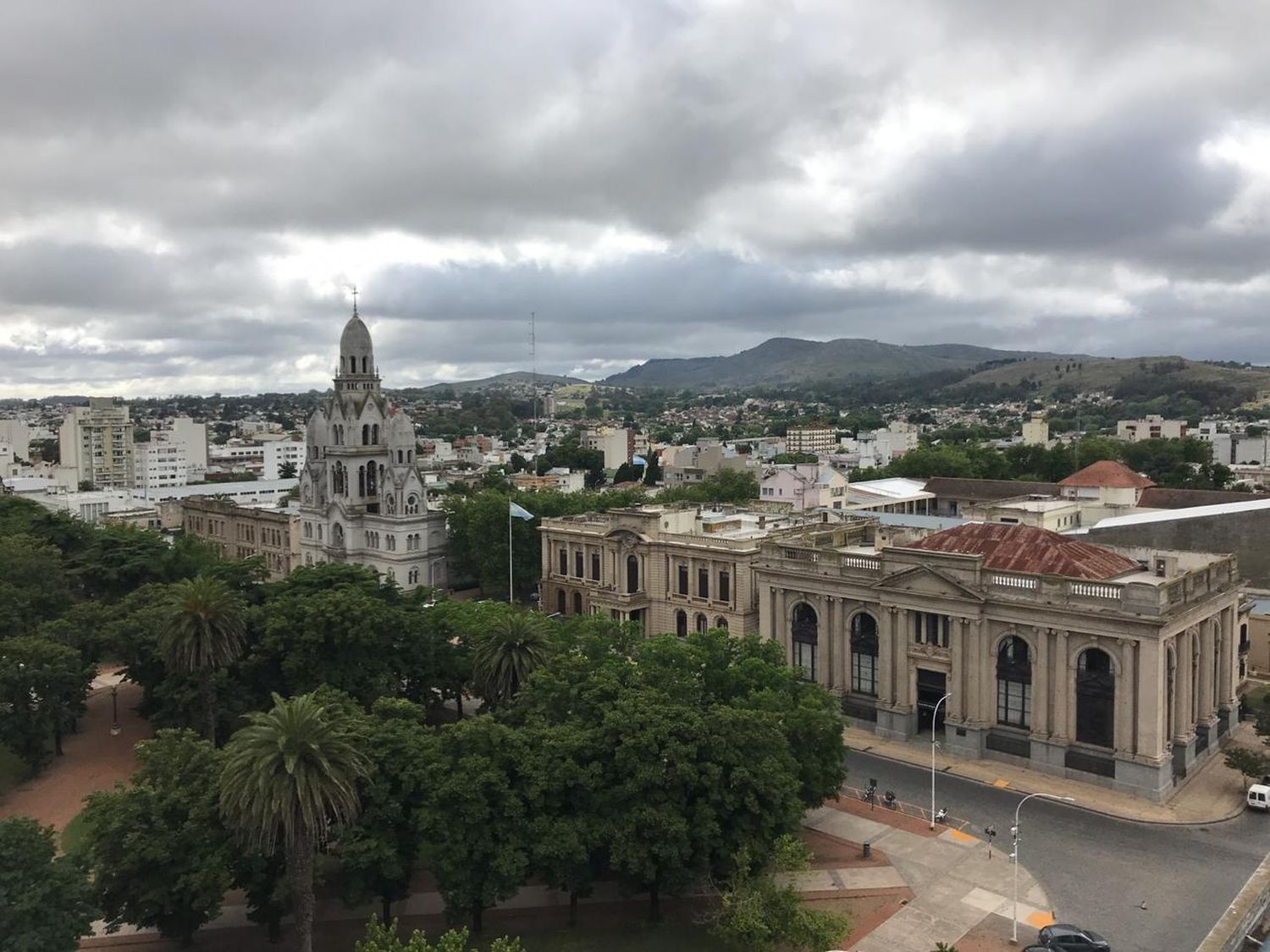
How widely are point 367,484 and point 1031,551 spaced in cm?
6468

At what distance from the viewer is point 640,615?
259 ft

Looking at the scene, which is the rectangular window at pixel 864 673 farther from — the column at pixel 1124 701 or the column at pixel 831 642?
the column at pixel 1124 701

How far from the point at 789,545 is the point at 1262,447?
170 m

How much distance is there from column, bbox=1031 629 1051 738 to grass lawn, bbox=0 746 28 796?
2118 inches

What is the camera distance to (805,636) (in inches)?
2440

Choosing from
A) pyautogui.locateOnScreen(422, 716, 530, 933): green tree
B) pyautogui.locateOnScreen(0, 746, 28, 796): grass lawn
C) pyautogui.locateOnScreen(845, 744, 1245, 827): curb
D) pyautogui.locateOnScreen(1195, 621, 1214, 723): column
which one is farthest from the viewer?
pyautogui.locateOnScreen(1195, 621, 1214, 723): column

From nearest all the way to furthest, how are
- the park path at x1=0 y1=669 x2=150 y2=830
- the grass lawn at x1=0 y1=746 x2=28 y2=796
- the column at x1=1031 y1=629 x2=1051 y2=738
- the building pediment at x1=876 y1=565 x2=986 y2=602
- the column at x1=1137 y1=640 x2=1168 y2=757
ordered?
the column at x1=1137 y1=640 x2=1168 y2=757, the park path at x1=0 y1=669 x2=150 y2=830, the column at x1=1031 y1=629 x2=1051 y2=738, the grass lawn at x1=0 y1=746 x2=28 y2=796, the building pediment at x1=876 y1=565 x2=986 y2=602

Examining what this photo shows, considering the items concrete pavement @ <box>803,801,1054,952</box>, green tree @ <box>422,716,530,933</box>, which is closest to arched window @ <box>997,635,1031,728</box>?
concrete pavement @ <box>803,801,1054,952</box>

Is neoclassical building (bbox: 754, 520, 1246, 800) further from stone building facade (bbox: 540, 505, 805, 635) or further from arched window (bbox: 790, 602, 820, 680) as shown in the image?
stone building facade (bbox: 540, 505, 805, 635)

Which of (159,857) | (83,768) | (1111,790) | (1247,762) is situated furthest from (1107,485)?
(159,857)

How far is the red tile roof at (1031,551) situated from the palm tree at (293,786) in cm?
3677

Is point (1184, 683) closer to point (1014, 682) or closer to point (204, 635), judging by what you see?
point (1014, 682)

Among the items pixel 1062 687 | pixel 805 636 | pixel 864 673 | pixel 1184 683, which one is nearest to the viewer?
pixel 1184 683

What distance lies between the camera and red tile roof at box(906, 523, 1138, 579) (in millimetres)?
54188
